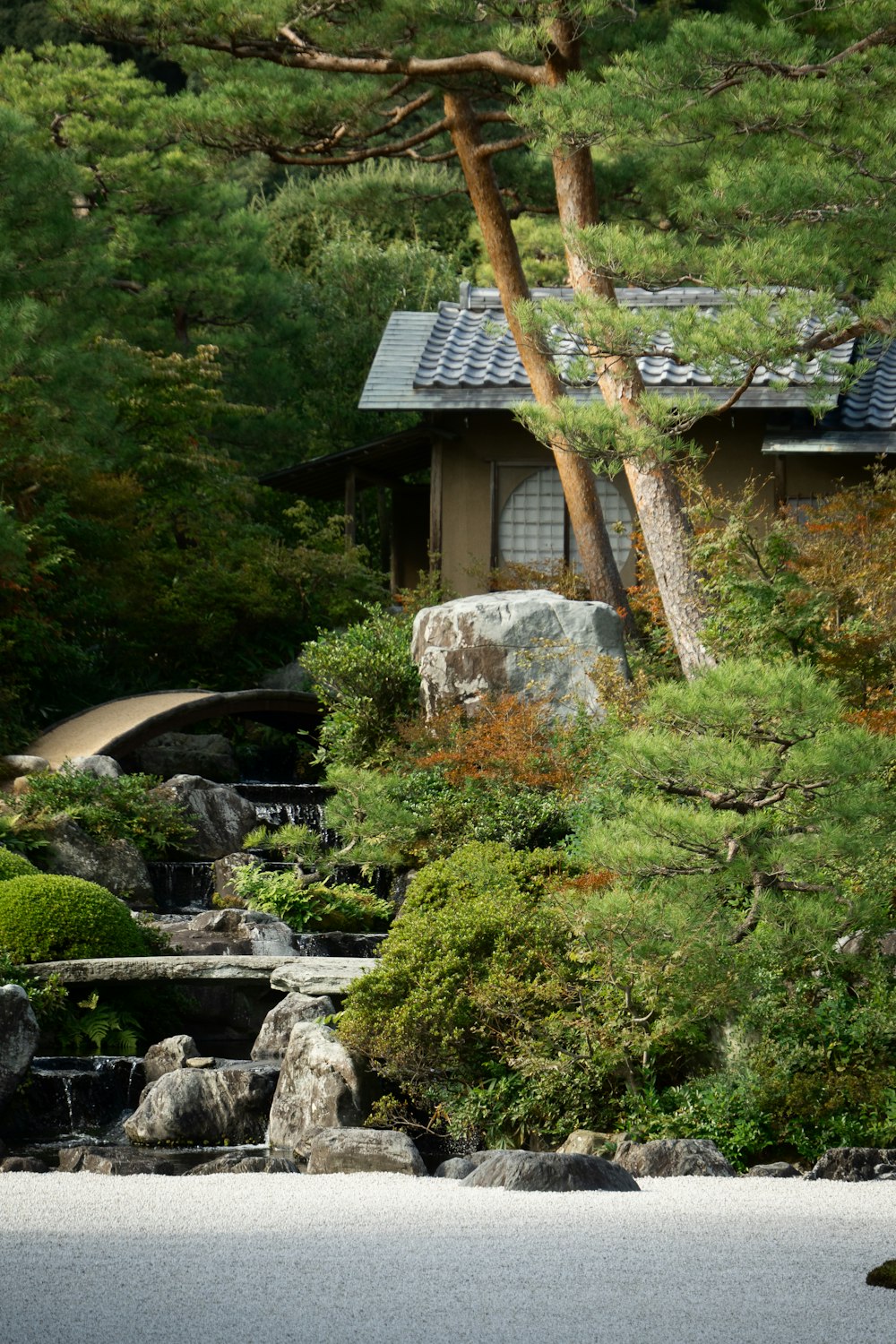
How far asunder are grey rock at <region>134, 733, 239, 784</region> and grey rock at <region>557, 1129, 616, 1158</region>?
9.00 m

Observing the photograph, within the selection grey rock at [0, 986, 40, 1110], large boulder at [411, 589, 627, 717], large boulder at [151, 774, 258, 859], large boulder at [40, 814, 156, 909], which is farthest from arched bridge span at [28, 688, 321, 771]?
grey rock at [0, 986, 40, 1110]

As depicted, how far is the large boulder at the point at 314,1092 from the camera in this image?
277 inches

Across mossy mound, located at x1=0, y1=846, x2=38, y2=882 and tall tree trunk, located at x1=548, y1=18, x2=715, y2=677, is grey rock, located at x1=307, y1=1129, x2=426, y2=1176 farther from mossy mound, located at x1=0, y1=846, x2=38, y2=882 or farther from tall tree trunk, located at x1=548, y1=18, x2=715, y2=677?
tall tree trunk, located at x1=548, y1=18, x2=715, y2=677

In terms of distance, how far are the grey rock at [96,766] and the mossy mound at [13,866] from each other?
2560 mm

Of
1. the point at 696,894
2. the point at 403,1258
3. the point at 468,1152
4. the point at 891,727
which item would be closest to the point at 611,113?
the point at 891,727

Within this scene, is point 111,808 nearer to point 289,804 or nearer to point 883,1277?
point 289,804

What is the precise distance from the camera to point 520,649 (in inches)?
486

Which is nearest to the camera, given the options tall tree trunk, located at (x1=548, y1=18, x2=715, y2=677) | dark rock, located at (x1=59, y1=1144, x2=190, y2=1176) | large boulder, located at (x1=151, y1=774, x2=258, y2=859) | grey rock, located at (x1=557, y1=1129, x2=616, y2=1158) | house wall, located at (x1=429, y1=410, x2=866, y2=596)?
dark rock, located at (x1=59, y1=1144, x2=190, y2=1176)

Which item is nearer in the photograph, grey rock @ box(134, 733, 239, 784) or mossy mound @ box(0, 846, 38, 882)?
mossy mound @ box(0, 846, 38, 882)

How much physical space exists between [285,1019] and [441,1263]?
12.3ft

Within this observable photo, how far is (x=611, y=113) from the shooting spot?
9789 mm

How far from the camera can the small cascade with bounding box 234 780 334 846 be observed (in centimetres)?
1316

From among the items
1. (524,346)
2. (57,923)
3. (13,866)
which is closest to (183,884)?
(13,866)

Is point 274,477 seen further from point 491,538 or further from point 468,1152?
point 468,1152
